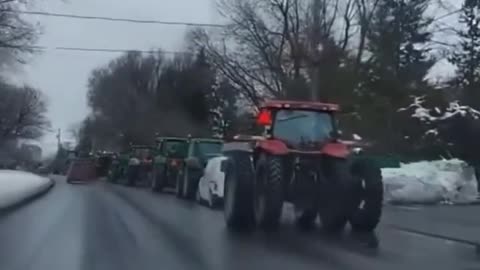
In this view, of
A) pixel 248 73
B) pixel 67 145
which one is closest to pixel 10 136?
pixel 67 145

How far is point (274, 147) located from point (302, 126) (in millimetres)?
1191

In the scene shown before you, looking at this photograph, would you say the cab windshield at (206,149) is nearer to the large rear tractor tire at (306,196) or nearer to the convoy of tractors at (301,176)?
the convoy of tractors at (301,176)

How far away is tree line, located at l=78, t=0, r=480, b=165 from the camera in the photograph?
4012cm

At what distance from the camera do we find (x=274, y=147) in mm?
17969

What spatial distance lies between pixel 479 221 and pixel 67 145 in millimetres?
114148

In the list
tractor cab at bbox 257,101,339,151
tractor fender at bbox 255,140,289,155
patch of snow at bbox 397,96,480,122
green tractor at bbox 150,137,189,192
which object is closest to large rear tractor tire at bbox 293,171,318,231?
tractor fender at bbox 255,140,289,155

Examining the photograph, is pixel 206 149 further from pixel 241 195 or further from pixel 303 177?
pixel 303 177

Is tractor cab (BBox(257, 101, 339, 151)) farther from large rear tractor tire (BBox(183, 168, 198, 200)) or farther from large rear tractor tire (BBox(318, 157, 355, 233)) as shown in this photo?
large rear tractor tire (BBox(183, 168, 198, 200))

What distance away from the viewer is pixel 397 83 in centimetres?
4719

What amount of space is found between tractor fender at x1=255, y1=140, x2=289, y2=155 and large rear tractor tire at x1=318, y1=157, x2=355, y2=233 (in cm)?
85

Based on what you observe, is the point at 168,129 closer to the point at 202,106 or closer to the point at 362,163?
the point at 202,106

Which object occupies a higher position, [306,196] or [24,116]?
[24,116]

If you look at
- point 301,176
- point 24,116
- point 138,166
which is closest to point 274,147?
point 301,176

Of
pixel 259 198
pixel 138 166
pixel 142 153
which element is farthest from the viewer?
pixel 142 153
